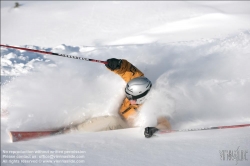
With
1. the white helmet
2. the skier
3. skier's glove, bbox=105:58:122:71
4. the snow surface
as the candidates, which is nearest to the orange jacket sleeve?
the skier

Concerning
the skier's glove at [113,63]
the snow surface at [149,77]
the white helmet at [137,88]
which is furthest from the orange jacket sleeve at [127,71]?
the snow surface at [149,77]

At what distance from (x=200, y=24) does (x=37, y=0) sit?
881 centimetres

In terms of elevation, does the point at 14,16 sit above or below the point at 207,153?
above

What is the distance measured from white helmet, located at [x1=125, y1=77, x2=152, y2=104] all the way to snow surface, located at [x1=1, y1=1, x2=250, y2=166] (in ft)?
0.75

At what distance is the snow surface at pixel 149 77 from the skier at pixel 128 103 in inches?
7.1

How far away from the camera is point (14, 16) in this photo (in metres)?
11.5

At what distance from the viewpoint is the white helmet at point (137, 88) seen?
4137 mm

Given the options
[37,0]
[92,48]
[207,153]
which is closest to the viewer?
[207,153]

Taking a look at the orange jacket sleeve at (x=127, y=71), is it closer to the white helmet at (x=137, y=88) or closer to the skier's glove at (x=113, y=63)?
the skier's glove at (x=113, y=63)

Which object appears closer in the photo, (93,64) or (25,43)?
(93,64)

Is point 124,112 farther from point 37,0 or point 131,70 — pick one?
point 37,0

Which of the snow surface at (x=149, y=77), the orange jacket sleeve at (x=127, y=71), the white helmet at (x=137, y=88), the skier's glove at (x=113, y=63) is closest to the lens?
the snow surface at (x=149, y=77)

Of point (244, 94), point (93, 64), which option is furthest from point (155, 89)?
point (93, 64)

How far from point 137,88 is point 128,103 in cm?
54
